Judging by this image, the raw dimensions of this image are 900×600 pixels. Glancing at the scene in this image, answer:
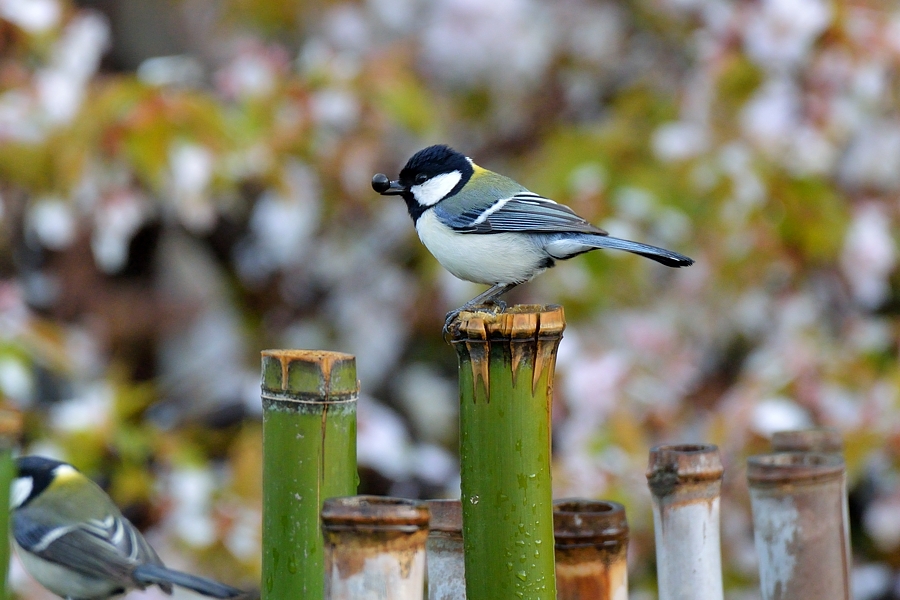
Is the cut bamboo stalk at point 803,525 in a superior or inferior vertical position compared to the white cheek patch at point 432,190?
inferior

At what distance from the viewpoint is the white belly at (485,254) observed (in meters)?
1.95

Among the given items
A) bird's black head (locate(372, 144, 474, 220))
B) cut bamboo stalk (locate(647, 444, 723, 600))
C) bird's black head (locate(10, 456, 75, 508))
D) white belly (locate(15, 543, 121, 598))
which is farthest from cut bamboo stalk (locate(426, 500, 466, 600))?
bird's black head (locate(10, 456, 75, 508))

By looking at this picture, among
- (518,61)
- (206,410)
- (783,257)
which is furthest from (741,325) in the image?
(206,410)

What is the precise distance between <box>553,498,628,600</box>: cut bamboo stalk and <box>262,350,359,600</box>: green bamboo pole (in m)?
0.32

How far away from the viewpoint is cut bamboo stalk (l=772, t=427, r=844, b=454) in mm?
1777

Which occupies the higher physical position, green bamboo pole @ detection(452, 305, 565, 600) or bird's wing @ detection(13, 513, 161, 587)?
green bamboo pole @ detection(452, 305, 565, 600)

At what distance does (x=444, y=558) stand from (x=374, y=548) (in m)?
0.40

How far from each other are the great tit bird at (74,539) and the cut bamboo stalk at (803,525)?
3.87ft

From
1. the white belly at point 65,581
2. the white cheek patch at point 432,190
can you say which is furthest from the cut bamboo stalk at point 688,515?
the white belly at point 65,581

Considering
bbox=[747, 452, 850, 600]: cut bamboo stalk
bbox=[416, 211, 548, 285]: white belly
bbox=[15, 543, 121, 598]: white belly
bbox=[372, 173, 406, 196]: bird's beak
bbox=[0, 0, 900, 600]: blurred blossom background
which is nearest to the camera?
bbox=[747, 452, 850, 600]: cut bamboo stalk

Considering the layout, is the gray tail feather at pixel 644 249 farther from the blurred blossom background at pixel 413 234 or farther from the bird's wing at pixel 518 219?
the blurred blossom background at pixel 413 234

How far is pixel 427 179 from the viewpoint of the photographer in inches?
81.1

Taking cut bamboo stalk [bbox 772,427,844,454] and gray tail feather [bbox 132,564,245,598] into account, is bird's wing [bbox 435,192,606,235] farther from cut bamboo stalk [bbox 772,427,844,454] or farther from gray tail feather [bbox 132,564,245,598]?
gray tail feather [bbox 132,564,245,598]

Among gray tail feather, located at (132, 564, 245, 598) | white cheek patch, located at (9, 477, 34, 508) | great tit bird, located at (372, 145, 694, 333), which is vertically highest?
great tit bird, located at (372, 145, 694, 333)
